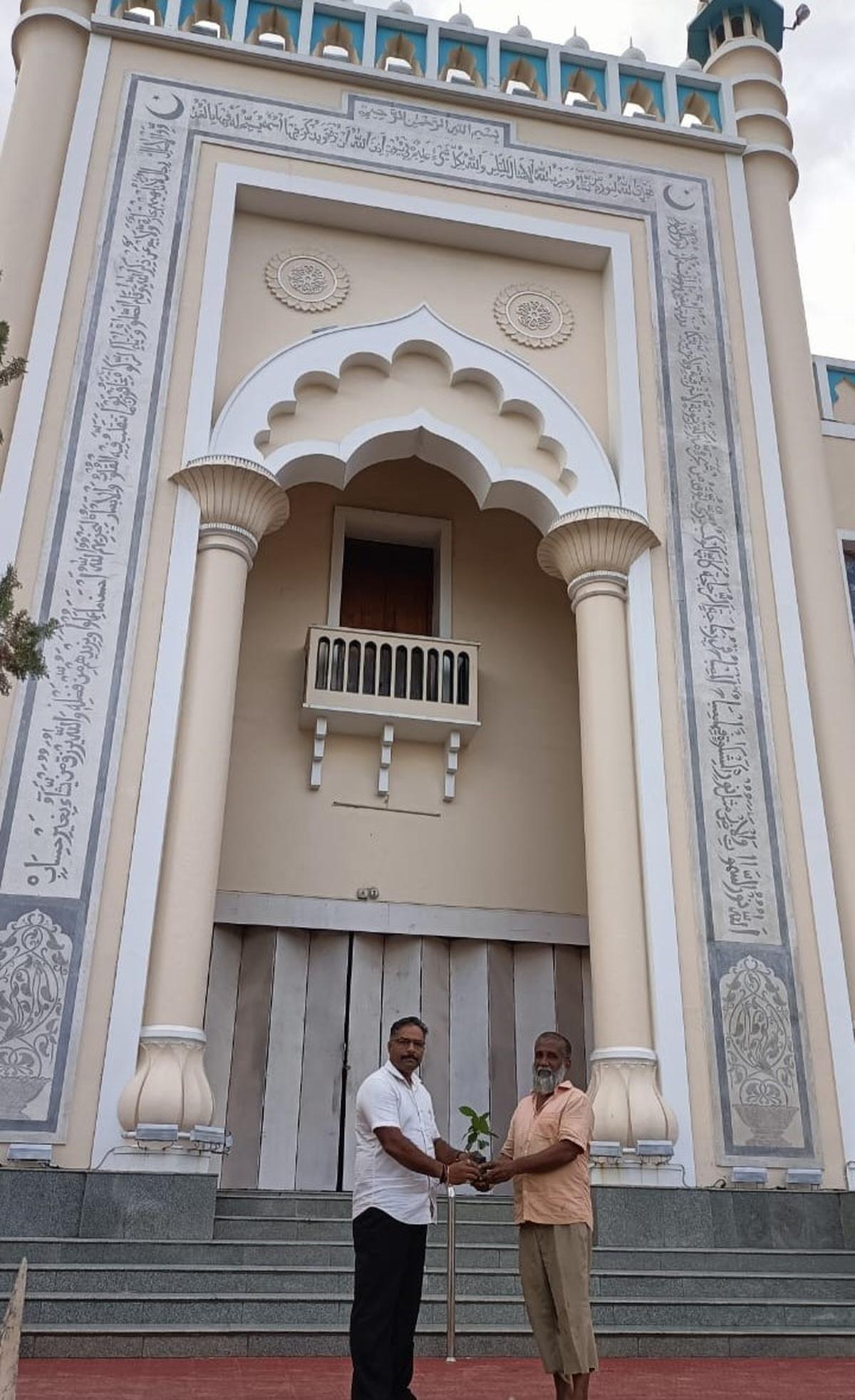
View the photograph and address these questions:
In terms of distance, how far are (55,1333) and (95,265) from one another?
265 inches

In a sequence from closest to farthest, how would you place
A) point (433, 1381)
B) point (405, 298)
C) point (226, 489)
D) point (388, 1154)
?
point (388, 1154), point (433, 1381), point (226, 489), point (405, 298)

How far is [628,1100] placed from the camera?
681 cm

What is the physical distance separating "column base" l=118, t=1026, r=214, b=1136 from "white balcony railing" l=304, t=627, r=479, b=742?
3.25 m

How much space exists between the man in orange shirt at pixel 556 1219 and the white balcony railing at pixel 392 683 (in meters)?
5.76

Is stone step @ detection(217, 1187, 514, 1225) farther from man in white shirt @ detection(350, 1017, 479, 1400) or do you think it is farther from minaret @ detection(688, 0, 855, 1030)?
man in white shirt @ detection(350, 1017, 479, 1400)

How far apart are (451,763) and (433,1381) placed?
567cm

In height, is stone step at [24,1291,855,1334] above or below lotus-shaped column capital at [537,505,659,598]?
below

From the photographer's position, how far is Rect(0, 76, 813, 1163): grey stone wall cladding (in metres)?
6.68

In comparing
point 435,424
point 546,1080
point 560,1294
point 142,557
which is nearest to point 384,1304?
point 560,1294

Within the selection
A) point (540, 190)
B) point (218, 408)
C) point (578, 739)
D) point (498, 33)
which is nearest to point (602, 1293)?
point (578, 739)

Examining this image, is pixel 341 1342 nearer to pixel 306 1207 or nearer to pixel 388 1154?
pixel 388 1154

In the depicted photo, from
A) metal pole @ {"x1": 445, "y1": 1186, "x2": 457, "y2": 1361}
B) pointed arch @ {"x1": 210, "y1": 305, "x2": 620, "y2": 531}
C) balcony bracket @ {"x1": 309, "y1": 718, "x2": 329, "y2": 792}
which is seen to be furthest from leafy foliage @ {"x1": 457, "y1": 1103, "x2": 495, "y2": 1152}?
pointed arch @ {"x1": 210, "y1": 305, "x2": 620, "y2": 531}

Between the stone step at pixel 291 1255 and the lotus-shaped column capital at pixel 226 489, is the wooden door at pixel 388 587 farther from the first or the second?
the stone step at pixel 291 1255

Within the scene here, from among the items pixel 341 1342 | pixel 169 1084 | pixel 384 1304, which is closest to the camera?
pixel 384 1304
